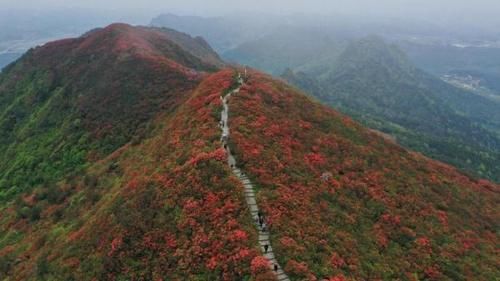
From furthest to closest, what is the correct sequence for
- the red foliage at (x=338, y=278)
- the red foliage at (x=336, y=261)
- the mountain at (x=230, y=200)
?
the mountain at (x=230, y=200) → the red foliage at (x=336, y=261) → the red foliage at (x=338, y=278)

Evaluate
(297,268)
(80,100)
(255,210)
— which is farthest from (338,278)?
(80,100)

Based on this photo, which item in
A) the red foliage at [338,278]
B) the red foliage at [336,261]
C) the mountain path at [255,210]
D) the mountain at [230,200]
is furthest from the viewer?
the mountain at [230,200]

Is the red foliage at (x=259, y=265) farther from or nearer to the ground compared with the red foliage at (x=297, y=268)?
farther from the ground

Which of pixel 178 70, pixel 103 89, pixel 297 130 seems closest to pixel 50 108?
pixel 103 89

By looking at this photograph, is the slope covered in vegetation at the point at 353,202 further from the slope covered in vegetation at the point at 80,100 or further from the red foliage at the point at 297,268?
the slope covered in vegetation at the point at 80,100

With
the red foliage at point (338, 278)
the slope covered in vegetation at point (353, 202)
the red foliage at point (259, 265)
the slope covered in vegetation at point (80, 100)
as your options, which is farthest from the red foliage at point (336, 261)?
the slope covered in vegetation at point (80, 100)

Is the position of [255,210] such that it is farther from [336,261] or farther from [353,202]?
[353,202]

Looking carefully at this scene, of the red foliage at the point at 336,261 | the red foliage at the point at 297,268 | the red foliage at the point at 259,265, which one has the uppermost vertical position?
the red foliage at the point at 259,265

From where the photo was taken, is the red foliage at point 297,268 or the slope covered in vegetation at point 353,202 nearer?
the red foliage at point 297,268

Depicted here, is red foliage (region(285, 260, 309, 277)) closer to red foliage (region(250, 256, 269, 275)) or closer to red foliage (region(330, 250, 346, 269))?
red foliage (region(250, 256, 269, 275))
